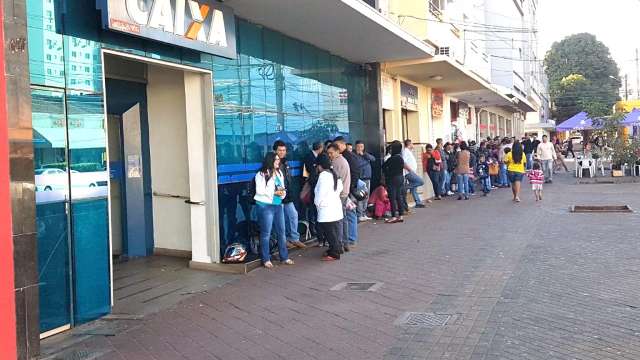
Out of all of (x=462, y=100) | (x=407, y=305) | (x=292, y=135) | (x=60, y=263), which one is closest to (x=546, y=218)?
(x=292, y=135)

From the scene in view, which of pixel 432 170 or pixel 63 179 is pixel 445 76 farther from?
pixel 63 179

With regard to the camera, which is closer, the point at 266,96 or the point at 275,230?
the point at 275,230

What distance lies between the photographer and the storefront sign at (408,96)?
1768cm

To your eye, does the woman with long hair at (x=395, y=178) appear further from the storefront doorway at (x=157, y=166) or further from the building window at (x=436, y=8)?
the building window at (x=436, y=8)

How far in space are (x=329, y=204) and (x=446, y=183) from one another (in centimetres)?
1043

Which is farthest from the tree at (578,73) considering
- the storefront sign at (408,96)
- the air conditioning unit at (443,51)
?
the air conditioning unit at (443,51)

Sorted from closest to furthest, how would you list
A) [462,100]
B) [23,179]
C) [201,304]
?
[23,179] → [201,304] → [462,100]

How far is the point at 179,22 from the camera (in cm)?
746

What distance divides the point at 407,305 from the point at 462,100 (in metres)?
20.6

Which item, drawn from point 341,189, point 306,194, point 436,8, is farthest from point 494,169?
Answer: point 341,189

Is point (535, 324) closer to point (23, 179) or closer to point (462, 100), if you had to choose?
point (23, 179)

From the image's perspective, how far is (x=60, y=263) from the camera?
19.0ft

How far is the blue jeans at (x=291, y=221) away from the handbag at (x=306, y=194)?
52cm

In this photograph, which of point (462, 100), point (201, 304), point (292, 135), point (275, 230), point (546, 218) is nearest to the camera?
point (201, 304)
